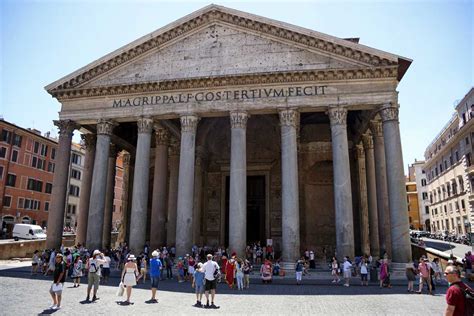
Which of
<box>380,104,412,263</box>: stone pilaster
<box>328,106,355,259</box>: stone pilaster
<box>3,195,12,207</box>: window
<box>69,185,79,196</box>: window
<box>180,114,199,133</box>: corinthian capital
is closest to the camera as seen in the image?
<box>380,104,412,263</box>: stone pilaster

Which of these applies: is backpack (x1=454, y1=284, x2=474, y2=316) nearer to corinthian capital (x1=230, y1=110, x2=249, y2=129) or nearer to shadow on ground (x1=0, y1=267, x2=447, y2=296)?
shadow on ground (x1=0, y1=267, x2=447, y2=296)

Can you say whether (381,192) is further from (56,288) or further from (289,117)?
(56,288)

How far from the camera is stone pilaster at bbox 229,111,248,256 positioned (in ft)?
50.4

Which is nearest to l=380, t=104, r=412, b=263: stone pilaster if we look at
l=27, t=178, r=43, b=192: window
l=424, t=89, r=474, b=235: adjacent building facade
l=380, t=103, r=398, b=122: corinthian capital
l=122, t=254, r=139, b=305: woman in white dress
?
l=380, t=103, r=398, b=122: corinthian capital

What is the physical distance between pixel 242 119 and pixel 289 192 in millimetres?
4250

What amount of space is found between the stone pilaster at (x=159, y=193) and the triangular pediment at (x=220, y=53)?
3571mm

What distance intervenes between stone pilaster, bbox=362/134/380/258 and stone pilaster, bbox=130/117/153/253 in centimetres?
1282

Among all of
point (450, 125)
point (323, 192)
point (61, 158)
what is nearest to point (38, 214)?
point (61, 158)

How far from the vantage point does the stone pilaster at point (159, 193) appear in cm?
1862

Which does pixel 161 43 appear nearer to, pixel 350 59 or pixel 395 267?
pixel 350 59

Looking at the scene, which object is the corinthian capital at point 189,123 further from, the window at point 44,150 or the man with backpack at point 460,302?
the window at point 44,150

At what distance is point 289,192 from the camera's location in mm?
15469

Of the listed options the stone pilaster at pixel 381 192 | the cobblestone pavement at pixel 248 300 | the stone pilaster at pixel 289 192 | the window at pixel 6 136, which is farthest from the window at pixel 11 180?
the stone pilaster at pixel 381 192

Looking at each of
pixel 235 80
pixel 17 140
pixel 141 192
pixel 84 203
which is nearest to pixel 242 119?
pixel 235 80
